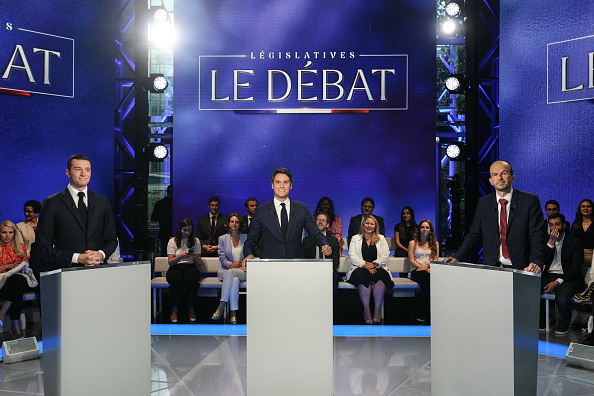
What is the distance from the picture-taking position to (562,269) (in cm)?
552

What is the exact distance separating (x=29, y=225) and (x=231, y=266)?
2.12 m

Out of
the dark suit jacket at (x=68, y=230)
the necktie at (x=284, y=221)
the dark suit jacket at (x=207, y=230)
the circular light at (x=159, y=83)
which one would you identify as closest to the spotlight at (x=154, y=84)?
the circular light at (x=159, y=83)

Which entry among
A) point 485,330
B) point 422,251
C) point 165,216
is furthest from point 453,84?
point 485,330

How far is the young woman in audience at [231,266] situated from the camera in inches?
232

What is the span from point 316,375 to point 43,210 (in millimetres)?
1908

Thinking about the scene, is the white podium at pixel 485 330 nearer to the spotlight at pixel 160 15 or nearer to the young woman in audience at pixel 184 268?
the young woman in audience at pixel 184 268

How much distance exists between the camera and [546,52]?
6.52m

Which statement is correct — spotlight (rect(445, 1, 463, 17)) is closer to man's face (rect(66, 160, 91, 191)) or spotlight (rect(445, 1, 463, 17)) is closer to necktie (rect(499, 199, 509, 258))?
necktie (rect(499, 199, 509, 258))

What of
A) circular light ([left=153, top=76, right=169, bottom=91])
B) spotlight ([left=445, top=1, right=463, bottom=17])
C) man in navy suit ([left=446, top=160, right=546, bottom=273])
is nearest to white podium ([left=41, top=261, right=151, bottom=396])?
man in navy suit ([left=446, top=160, right=546, bottom=273])

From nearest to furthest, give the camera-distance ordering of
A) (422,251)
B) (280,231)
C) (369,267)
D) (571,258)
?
(280,231) → (571,258) → (369,267) → (422,251)

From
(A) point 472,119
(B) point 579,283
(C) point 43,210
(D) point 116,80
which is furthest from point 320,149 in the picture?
(C) point 43,210

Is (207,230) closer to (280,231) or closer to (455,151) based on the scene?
(280,231)

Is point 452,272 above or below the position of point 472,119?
below

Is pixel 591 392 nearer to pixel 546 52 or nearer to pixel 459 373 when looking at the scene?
pixel 459 373
